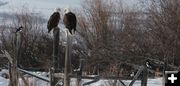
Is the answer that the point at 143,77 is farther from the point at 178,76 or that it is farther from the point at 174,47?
the point at 174,47

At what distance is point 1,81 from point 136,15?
6.25 m

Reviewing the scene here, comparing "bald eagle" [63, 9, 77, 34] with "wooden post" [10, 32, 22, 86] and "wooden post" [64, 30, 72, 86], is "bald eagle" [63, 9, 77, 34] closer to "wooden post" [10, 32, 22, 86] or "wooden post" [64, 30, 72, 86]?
"wooden post" [64, 30, 72, 86]

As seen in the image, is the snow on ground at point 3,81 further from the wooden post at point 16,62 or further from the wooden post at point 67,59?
the wooden post at point 67,59

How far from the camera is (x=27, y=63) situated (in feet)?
48.4

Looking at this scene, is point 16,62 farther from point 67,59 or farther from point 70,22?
point 67,59

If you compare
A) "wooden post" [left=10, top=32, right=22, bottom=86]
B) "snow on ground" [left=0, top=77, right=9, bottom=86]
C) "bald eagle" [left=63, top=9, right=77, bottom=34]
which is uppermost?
"bald eagle" [left=63, top=9, right=77, bottom=34]

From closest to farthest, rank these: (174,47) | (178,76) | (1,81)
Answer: (178,76) → (1,81) → (174,47)

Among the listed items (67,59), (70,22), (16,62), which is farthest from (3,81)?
(67,59)

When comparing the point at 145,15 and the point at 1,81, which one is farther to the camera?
the point at 145,15

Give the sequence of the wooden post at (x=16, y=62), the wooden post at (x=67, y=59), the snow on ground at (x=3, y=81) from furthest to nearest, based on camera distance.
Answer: the snow on ground at (x=3, y=81) → the wooden post at (x=16, y=62) → the wooden post at (x=67, y=59)

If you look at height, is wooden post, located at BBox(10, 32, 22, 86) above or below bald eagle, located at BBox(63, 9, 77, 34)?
below

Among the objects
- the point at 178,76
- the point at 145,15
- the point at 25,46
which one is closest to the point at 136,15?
the point at 145,15

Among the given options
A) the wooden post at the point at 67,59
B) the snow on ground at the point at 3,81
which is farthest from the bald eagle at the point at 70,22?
the snow on ground at the point at 3,81

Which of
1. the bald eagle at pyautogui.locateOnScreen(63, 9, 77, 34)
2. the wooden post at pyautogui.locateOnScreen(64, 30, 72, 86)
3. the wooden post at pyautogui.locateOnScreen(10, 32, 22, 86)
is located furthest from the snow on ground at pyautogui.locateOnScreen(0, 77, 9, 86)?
the wooden post at pyautogui.locateOnScreen(64, 30, 72, 86)
